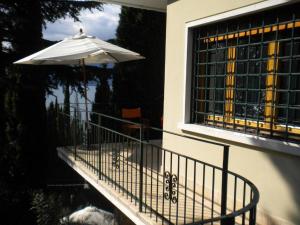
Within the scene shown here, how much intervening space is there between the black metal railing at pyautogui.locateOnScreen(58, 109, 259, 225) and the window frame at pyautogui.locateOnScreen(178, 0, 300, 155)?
208 mm

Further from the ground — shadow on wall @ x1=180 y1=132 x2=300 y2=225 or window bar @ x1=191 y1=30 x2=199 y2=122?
window bar @ x1=191 y1=30 x2=199 y2=122

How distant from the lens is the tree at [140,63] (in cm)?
1072

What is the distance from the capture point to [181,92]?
4.93 metres

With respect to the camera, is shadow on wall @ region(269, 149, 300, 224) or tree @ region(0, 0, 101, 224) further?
tree @ region(0, 0, 101, 224)

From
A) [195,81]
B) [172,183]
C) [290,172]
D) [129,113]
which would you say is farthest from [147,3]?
[290,172]

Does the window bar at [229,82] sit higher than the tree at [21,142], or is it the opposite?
the window bar at [229,82]

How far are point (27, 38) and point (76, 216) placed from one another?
5103 millimetres

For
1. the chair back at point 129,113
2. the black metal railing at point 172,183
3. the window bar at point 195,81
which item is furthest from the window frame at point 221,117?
the chair back at point 129,113

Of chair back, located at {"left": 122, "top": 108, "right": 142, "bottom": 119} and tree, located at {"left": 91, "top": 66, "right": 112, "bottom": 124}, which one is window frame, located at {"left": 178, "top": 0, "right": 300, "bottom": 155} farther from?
tree, located at {"left": 91, "top": 66, "right": 112, "bottom": 124}

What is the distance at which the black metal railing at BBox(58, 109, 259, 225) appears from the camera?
2772mm

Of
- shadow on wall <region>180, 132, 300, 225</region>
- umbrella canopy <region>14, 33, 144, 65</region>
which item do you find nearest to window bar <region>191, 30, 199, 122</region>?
shadow on wall <region>180, 132, 300, 225</region>

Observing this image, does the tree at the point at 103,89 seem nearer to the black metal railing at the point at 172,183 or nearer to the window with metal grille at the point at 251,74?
the black metal railing at the point at 172,183

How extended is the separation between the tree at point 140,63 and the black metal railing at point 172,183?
3422mm

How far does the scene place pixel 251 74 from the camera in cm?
384
